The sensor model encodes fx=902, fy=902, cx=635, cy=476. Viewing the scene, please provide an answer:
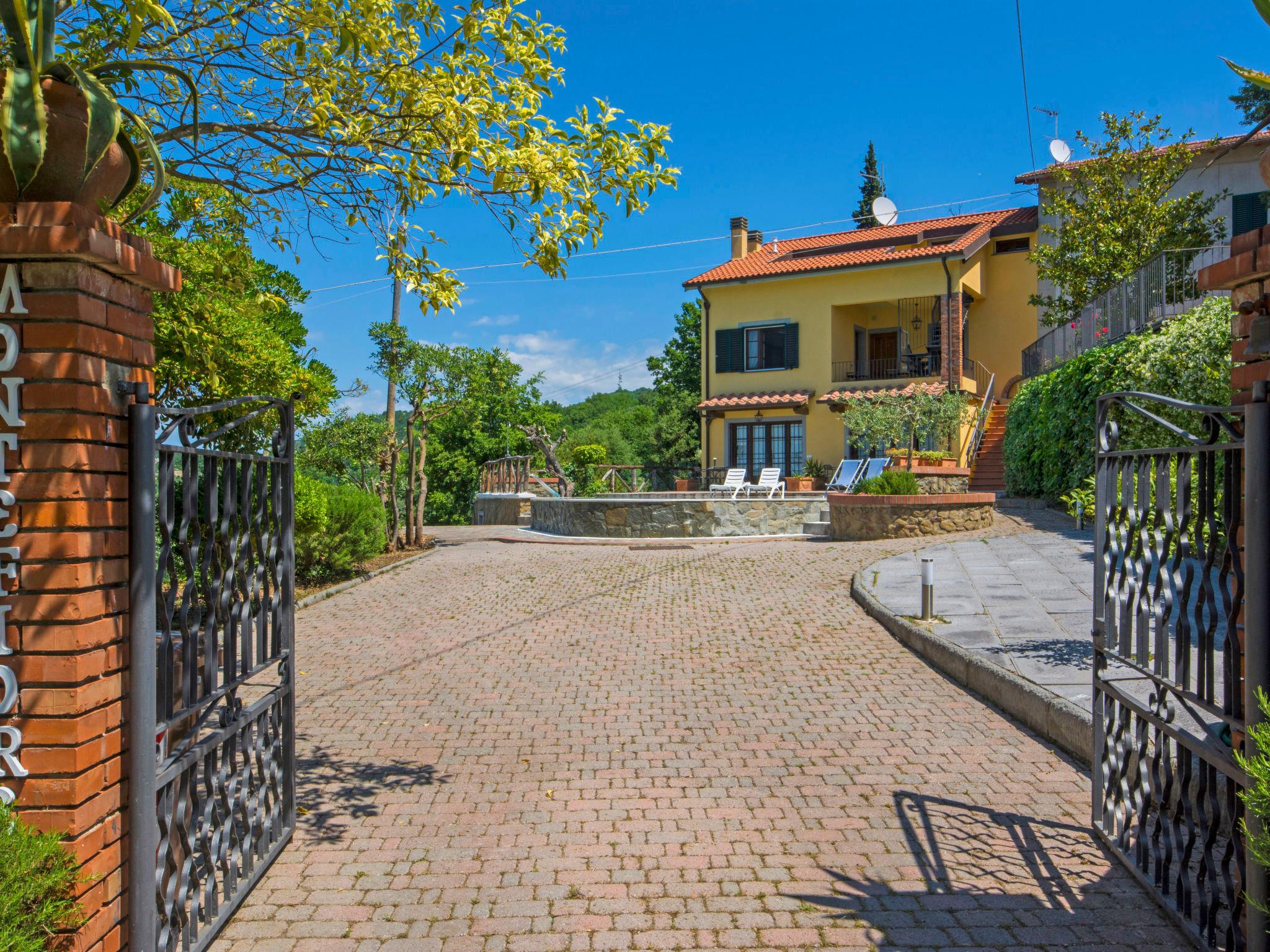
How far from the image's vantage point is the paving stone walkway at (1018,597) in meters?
6.18

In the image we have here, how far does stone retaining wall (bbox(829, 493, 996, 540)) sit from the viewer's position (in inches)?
578

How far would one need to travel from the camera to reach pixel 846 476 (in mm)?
22000

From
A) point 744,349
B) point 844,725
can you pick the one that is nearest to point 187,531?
point 844,725

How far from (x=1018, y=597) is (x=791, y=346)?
18.5m

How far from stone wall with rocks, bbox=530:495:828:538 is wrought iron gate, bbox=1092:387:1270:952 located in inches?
529

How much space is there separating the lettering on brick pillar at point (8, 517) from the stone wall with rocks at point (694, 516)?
15248 mm

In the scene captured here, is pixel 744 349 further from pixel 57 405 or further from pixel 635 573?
pixel 57 405

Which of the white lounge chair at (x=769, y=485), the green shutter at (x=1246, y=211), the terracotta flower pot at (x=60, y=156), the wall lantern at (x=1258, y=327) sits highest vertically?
the green shutter at (x=1246, y=211)

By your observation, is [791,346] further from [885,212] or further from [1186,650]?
[1186,650]

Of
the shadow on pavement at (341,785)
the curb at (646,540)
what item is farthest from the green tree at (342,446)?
the shadow on pavement at (341,785)

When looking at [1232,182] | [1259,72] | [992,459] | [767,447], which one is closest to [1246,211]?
[1232,182]

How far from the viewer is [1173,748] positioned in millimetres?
4621

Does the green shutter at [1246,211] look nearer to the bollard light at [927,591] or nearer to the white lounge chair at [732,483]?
the white lounge chair at [732,483]

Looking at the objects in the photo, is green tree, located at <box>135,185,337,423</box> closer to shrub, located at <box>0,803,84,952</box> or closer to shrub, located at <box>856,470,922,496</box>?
shrub, located at <box>0,803,84,952</box>
